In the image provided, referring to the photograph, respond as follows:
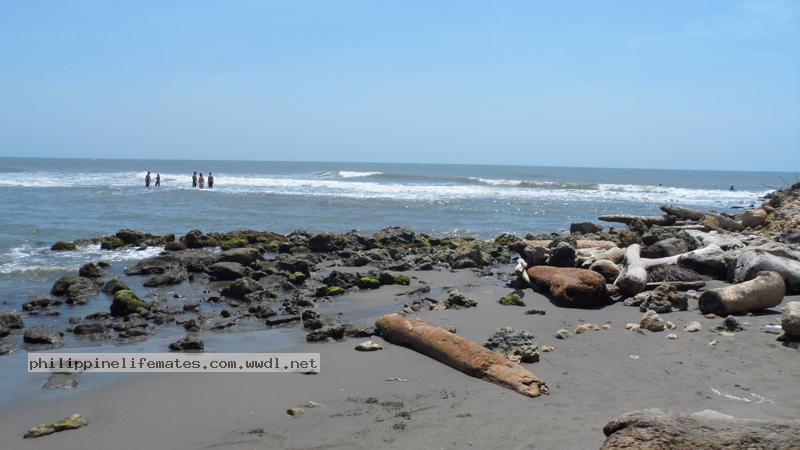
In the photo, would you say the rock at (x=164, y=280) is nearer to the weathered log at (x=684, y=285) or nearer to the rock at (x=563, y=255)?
the rock at (x=563, y=255)

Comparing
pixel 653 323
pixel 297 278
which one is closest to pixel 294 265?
pixel 297 278

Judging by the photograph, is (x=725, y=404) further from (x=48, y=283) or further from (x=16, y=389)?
(x=48, y=283)

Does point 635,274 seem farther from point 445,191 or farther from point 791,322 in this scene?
point 445,191

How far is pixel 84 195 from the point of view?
37156 mm

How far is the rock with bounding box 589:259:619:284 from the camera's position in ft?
35.1

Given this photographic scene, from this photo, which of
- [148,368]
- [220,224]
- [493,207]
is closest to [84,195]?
[220,224]

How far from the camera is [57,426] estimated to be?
5.46 meters

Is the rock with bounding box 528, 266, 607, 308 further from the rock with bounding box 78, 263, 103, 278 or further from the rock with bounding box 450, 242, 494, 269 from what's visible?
the rock with bounding box 78, 263, 103, 278

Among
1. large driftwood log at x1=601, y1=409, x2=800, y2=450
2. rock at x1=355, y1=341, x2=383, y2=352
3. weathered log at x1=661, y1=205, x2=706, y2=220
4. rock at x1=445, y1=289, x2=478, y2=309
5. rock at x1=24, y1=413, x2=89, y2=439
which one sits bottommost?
rock at x1=24, y1=413, x2=89, y2=439

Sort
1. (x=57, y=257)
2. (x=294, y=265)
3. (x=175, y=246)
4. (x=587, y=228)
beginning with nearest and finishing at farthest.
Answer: (x=294, y=265), (x=57, y=257), (x=175, y=246), (x=587, y=228)

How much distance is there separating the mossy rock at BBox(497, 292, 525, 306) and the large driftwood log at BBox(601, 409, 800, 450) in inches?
244

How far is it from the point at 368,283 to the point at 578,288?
4.11m

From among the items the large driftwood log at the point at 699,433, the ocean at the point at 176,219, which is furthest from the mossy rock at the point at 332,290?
the large driftwood log at the point at 699,433

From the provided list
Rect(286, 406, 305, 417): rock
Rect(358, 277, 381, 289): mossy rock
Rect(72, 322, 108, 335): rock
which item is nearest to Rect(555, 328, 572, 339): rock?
Rect(286, 406, 305, 417): rock
